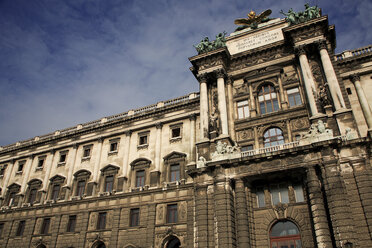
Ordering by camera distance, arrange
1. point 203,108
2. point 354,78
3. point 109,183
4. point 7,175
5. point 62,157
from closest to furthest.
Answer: point 354,78 < point 203,108 < point 109,183 < point 62,157 < point 7,175

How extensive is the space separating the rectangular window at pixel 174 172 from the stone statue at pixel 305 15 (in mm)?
18778

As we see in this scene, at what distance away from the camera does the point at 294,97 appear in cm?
2916

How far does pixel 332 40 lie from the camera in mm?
30141

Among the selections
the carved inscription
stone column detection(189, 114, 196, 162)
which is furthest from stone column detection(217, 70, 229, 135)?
stone column detection(189, 114, 196, 162)

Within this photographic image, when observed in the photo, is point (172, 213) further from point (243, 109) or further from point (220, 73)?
point (220, 73)

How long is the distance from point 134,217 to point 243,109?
52.9 feet

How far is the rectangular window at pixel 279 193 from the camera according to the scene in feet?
82.5

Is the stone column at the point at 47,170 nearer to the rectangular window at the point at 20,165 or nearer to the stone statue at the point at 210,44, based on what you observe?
the rectangular window at the point at 20,165

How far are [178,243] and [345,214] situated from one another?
16.0 meters

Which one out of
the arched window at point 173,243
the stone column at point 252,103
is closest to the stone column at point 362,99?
the stone column at point 252,103

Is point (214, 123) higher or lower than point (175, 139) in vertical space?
lower

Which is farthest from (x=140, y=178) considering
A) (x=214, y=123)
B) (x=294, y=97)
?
(x=294, y=97)

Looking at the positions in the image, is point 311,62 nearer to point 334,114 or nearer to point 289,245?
point 334,114

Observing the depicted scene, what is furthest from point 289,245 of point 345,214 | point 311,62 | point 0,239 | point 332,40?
point 0,239
